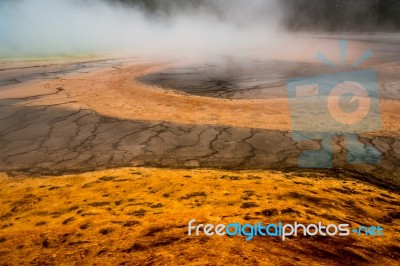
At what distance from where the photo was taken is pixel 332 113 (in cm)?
522

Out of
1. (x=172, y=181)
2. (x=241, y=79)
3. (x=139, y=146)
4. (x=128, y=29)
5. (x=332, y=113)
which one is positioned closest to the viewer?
(x=172, y=181)

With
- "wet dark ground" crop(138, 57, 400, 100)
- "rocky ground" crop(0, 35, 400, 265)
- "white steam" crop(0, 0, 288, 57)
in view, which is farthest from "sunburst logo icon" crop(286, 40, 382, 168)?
"white steam" crop(0, 0, 288, 57)

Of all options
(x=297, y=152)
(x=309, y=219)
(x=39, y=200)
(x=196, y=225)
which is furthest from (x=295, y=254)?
(x=39, y=200)

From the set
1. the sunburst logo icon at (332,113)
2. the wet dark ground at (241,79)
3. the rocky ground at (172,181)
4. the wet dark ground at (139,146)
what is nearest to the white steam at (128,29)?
the wet dark ground at (241,79)

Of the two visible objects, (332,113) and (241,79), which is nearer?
(332,113)

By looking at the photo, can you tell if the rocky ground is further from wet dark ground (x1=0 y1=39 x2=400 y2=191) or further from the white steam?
the white steam

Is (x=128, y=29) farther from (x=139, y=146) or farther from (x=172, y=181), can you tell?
(x=172, y=181)

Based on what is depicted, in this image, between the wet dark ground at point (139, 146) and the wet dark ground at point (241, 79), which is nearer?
the wet dark ground at point (139, 146)

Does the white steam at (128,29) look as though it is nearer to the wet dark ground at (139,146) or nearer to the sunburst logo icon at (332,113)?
the sunburst logo icon at (332,113)

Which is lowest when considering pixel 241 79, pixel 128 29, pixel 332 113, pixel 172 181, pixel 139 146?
pixel 172 181

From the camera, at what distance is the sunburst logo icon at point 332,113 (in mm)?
3654

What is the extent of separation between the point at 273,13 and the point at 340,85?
1406 inches

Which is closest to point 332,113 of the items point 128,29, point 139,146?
point 139,146

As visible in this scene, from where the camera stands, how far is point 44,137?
4.40m
